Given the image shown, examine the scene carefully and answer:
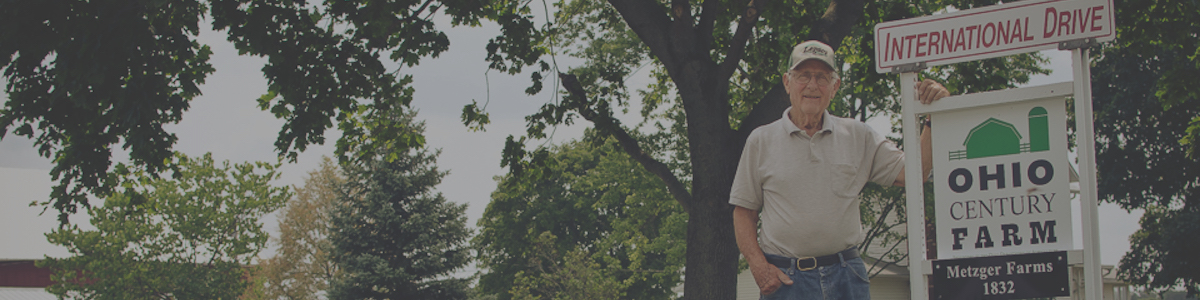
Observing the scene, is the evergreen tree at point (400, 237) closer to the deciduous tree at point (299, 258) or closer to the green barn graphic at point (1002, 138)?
the deciduous tree at point (299, 258)

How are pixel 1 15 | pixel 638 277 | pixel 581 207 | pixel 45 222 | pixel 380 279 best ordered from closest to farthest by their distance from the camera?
pixel 1 15
pixel 380 279
pixel 638 277
pixel 581 207
pixel 45 222

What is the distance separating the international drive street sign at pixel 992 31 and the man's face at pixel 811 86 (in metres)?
0.41

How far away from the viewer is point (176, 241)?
110 ft

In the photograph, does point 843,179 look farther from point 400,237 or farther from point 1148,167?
point 1148,167

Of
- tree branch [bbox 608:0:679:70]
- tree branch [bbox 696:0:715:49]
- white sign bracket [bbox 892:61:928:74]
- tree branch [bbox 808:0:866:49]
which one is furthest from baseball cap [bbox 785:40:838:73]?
tree branch [bbox 696:0:715:49]

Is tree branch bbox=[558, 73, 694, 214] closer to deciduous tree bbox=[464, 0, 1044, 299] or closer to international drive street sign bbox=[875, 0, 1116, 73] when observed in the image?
deciduous tree bbox=[464, 0, 1044, 299]

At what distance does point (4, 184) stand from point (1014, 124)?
63410mm

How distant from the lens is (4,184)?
2242 inches

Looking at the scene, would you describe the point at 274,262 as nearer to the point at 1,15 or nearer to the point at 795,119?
the point at 1,15

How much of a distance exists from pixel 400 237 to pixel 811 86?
26129 mm

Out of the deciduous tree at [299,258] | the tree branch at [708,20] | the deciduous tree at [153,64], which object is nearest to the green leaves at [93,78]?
the deciduous tree at [153,64]

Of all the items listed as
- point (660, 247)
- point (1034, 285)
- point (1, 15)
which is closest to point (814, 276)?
point (1034, 285)

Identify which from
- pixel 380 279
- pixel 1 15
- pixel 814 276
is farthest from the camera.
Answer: pixel 380 279

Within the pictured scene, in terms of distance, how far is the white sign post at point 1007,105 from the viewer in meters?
4.09
